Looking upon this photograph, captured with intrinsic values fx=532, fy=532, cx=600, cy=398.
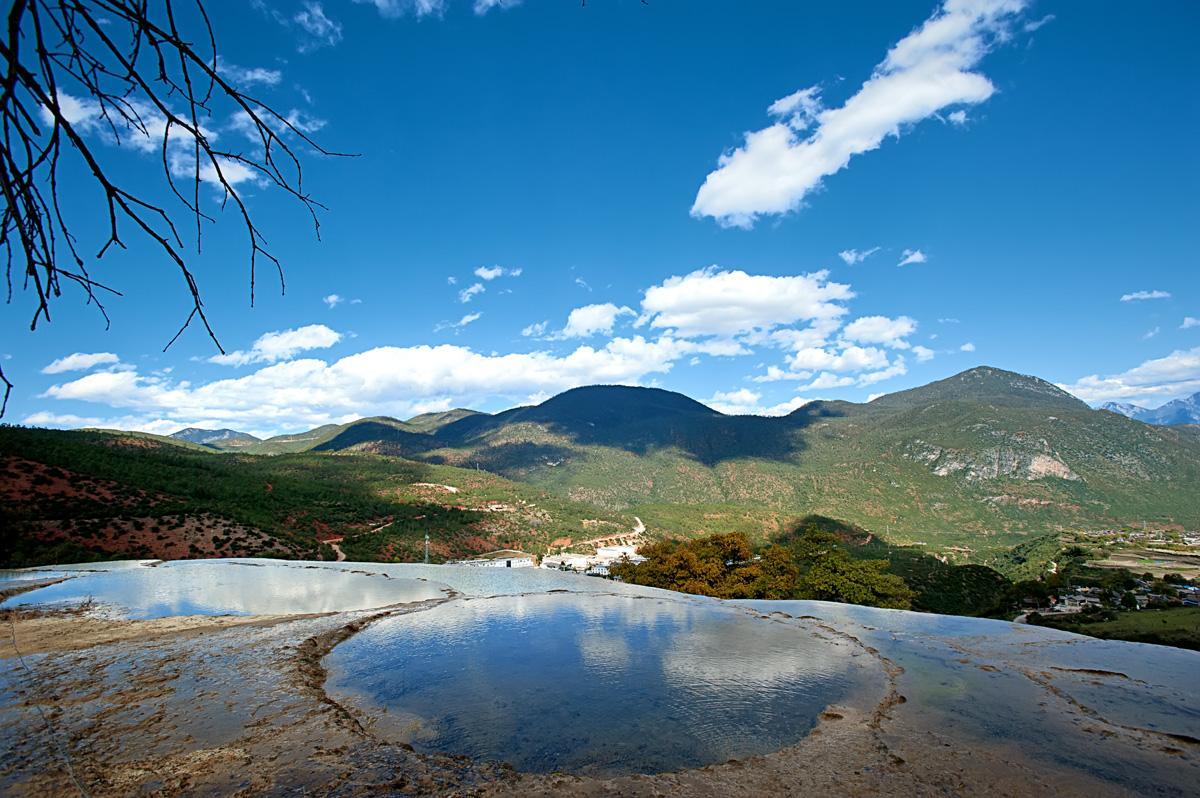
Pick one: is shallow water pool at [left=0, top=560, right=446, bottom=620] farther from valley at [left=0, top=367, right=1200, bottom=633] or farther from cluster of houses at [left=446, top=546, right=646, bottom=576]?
cluster of houses at [left=446, top=546, right=646, bottom=576]

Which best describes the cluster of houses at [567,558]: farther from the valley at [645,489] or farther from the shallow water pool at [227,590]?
the shallow water pool at [227,590]

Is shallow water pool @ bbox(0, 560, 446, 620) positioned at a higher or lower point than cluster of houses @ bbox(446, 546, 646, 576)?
higher

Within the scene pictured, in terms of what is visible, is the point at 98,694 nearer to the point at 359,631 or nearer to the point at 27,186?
the point at 359,631

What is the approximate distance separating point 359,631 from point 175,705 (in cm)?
368

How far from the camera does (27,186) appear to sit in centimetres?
161

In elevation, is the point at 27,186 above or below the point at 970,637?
above

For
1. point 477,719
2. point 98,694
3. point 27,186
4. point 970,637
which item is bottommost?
point 970,637

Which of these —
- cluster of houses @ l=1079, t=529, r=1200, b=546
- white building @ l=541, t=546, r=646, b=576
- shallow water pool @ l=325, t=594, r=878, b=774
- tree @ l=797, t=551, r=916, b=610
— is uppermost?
shallow water pool @ l=325, t=594, r=878, b=774

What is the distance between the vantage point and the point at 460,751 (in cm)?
455

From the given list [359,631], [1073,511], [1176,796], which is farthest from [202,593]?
[1073,511]

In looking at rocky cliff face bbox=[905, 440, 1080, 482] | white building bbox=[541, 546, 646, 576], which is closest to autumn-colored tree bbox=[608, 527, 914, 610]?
white building bbox=[541, 546, 646, 576]

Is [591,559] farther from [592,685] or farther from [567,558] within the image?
[592,685]

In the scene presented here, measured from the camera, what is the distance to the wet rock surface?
156 inches

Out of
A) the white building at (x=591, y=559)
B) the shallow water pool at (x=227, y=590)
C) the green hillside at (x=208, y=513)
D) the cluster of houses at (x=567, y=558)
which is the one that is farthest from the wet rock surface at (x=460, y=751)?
the cluster of houses at (x=567, y=558)
